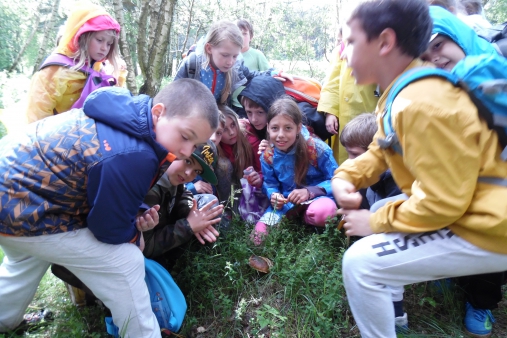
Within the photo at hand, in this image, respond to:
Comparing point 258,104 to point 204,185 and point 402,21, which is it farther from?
point 402,21

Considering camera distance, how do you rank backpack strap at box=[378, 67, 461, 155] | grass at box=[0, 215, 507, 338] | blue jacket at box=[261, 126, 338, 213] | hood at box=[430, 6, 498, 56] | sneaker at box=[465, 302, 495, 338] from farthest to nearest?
blue jacket at box=[261, 126, 338, 213]
hood at box=[430, 6, 498, 56]
grass at box=[0, 215, 507, 338]
sneaker at box=[465, 302, 495, 338]
backpack strap at box=[378, 67, 461, 155]

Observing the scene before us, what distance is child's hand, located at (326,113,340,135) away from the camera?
12.8 ft

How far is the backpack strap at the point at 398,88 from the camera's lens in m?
1.55

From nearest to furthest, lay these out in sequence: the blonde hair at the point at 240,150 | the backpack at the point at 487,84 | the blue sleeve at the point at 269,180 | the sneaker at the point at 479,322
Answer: the backpack at the point at 487,84
the sneaker at the point at 479,322
the blue sleeve at the point at 269,180
the blonde hair at the point at 240,150

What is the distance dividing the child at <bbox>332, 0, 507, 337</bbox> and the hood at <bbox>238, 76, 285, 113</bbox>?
81.4 inches

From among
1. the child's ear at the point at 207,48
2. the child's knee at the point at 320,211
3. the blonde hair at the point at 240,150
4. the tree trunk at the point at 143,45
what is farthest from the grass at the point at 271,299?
the tree trunk at the point at 143,45

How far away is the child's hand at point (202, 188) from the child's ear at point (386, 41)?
7.41 feet

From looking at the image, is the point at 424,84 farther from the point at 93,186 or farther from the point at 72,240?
the point at 72,240

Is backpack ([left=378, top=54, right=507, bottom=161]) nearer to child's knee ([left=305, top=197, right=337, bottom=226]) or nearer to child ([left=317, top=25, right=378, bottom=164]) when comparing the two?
child's knee ([left=305, top=197, right=337, bottom=226])

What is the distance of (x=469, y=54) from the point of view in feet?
8.06

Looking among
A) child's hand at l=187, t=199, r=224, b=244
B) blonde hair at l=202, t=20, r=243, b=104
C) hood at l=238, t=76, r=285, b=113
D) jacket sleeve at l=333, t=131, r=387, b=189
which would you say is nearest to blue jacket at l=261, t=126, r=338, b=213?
hood at l=238, t=76, r=285, b=113

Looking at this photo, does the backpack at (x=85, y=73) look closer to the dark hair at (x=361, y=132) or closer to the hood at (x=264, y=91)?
the hood at (x=264, y=91)

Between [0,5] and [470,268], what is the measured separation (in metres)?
14.2

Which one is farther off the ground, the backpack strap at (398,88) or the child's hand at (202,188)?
the backpack strap at (398,88)
